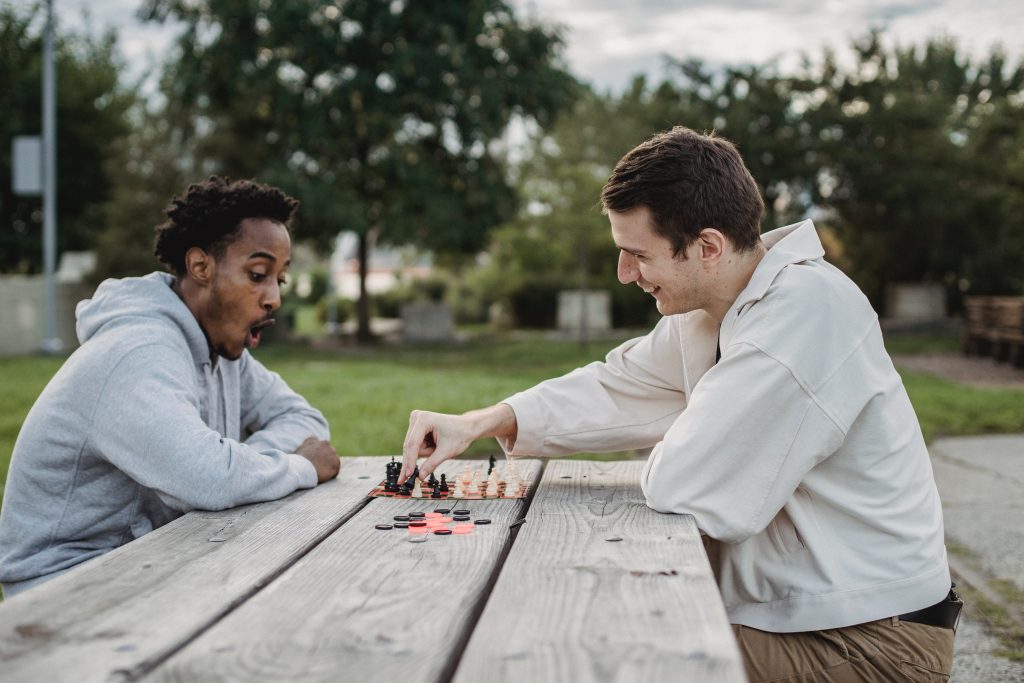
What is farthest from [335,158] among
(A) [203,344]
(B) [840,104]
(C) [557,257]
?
(A) [203,344]

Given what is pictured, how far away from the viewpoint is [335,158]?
24.5m

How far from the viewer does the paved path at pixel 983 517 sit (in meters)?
4.09

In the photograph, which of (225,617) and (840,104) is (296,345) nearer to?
(840,104)

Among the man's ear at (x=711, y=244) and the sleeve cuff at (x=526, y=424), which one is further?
the sleeve cuff at (x=526, y=424)

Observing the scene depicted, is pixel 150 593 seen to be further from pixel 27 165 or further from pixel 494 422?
pixel 27 165

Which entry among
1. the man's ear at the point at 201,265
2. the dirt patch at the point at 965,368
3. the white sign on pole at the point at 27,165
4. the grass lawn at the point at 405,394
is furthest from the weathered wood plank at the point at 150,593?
the white sign on pole at the point at 27,165

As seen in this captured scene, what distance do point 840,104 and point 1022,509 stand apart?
68.0 ft

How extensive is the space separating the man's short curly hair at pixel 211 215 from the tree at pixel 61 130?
30.3 m

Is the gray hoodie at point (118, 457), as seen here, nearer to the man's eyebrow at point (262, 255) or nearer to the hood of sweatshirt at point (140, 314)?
the hood of sweatshirt at point (140, 314)

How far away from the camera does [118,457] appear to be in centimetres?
276

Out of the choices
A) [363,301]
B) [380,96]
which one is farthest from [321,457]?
[363,301]

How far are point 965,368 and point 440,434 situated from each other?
1579cm

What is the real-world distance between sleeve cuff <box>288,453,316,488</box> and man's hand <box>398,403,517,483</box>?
282mm

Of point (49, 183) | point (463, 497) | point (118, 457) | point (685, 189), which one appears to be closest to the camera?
point (685, 189)
